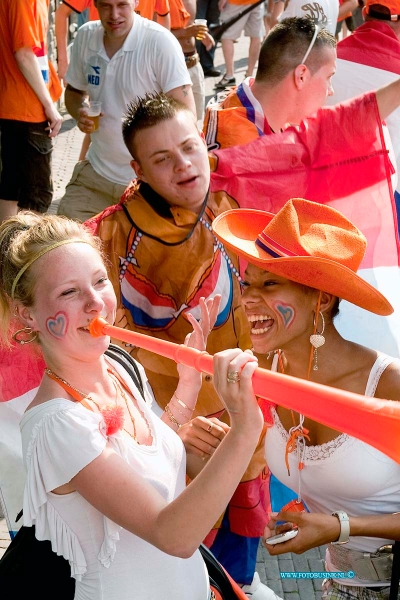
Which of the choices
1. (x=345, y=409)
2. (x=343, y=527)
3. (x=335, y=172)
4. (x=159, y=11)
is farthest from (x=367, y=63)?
(x=345, y=409)

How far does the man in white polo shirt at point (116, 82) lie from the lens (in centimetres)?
486

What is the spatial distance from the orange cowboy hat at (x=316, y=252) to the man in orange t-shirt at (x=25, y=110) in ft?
11.3

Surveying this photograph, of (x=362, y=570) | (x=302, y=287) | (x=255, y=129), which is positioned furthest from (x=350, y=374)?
(x=255, y=129)

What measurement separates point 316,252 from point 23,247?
30.2 inches

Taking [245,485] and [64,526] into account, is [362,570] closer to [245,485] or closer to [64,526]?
[64,526]

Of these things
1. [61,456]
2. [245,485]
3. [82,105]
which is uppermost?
Result: [61,456]

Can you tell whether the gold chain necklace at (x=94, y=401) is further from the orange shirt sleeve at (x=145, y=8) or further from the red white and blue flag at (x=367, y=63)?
the orange shirt sleeve at (x=145, y=8)

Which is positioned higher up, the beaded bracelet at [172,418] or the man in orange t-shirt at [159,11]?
the beaded bracelet at [172,418]

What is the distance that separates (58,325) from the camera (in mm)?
2064

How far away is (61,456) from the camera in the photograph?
72.4 inches

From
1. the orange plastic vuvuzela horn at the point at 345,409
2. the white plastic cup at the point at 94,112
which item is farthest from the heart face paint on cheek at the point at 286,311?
the white plastic cup at the point at 94,112

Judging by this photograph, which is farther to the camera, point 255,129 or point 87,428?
point 255,129

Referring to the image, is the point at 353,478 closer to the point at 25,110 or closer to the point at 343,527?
the point at 343,527

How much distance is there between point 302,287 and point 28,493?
3.08 feet
